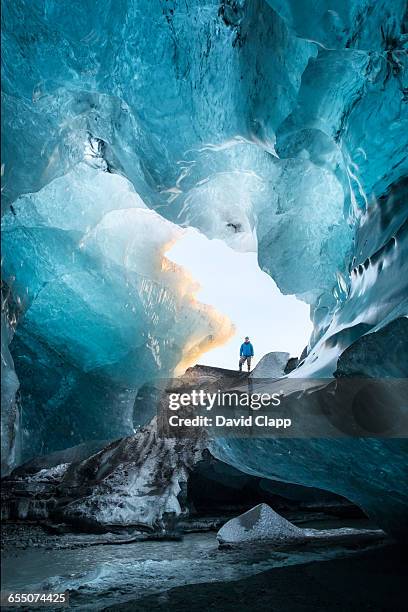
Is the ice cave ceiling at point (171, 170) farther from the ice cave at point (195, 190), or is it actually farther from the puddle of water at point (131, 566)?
the puddle of water at point (131, 566)

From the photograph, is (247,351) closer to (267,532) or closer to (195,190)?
(267,532)

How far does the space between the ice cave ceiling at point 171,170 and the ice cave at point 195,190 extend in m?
0.02

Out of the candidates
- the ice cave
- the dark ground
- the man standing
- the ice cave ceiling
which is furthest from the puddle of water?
the man standing

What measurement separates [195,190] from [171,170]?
0.97m

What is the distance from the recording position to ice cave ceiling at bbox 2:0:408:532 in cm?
392

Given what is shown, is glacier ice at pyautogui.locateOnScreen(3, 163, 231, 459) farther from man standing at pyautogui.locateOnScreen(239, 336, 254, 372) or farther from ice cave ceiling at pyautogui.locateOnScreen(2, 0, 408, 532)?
man standing at pyautogui.locateOnScreen(239, 336, 254, 372)

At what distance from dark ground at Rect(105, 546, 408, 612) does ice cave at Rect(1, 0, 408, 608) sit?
0.85 meters

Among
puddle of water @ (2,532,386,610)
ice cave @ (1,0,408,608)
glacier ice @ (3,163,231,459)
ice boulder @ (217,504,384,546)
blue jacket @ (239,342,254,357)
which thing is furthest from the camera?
blue jacket @ (239,342,254,357)

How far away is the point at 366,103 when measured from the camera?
4.05 meters

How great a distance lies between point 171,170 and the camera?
5668 mm

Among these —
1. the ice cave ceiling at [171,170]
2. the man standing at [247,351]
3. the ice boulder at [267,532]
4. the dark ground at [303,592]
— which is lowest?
the ice boulder at [267,532]

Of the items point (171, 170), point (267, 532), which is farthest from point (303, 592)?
point (171, 170)

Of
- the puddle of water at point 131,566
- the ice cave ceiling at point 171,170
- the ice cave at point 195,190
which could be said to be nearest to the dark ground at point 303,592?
the puddle of water at point 131,566

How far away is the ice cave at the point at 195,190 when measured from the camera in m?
3.81
